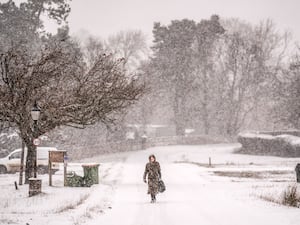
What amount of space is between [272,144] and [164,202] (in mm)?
29003

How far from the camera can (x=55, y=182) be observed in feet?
78.2

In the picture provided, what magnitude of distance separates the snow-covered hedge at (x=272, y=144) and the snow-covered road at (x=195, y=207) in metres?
19.6

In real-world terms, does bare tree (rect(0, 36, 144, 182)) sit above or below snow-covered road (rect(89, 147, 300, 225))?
above

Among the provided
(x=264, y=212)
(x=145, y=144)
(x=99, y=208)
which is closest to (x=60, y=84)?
(x=99, y=208)

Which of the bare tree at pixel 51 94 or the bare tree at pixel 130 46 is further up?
the bare tree at pixel 130 46

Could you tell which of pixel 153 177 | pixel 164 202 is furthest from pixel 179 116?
pixel 164 202

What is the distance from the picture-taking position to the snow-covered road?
12.3 m

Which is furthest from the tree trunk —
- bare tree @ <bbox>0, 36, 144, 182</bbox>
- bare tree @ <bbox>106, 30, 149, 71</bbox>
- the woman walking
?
the woman walking

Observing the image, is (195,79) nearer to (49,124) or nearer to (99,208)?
(49,124)

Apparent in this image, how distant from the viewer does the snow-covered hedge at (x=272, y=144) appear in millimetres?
40812

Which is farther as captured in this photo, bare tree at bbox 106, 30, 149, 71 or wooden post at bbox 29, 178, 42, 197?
bare tree at bbox 106, 30, 149, 71

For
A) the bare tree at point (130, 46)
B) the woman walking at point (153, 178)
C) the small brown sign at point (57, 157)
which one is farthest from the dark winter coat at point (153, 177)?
the bare tree at point (130, 46)

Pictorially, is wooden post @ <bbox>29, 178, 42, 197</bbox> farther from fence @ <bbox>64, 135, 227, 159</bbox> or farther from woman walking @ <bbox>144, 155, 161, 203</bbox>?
fence @ <bbox>64, 135, 227, 159</bbox>

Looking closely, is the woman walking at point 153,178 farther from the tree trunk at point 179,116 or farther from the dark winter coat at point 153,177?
the tree trunk at point 179,116
